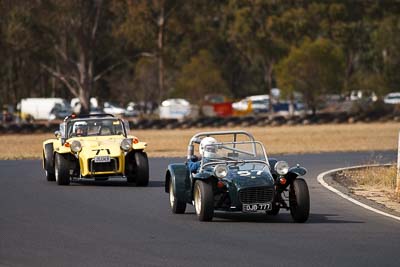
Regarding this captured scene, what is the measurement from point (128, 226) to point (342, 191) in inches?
290

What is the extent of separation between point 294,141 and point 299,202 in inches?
1273

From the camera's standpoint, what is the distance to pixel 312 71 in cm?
8000

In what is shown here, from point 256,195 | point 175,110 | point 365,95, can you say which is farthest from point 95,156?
point 175,110

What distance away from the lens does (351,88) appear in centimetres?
8581

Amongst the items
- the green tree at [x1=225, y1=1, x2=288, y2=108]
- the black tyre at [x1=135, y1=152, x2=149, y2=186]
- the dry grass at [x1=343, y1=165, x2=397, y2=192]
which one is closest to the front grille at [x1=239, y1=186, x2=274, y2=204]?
the dry grass at [x1=343, y1=165, x2=397, y2=192]

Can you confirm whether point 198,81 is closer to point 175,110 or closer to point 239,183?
point 175,110

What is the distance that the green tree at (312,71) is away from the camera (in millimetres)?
78875

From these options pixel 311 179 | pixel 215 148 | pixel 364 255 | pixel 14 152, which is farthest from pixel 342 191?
pixel 14 152

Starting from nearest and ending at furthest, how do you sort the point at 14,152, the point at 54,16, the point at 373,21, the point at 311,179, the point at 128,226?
the point at 128,226, the point at 311,179, the point at 14,152, the point at 54,16, the point at 373,21

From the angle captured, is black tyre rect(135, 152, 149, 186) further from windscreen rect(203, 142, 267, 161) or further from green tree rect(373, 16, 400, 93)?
green tree rect(373, 16, 400, 93)

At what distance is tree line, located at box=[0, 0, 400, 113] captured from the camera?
75.1 metres

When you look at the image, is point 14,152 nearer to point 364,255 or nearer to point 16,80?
point 364,255

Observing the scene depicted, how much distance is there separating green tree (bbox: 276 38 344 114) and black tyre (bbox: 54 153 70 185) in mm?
55704

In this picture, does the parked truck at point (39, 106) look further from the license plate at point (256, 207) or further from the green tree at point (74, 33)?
the license plate at point (256, 207)
